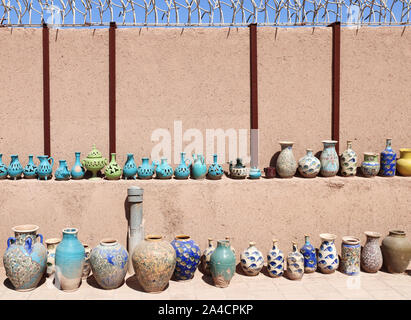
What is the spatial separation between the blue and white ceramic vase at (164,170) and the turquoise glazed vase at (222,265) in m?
1.26

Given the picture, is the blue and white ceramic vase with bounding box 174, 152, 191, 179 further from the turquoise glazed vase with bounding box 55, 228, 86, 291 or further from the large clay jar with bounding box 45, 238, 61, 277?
the large clay jar with bounding box 45, 238, 61, 277

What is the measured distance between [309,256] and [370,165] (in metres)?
1.58

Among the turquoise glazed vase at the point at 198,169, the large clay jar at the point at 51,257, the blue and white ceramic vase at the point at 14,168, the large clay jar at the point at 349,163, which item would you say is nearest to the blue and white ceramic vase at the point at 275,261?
the turquoise glazed vase at the point at 198,169

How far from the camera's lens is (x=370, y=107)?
247 inches

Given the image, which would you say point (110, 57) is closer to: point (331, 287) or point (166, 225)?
point (166, 225)

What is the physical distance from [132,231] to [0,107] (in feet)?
8.33

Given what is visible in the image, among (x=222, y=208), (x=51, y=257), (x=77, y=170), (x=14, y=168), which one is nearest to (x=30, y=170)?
(x=14, y=168)

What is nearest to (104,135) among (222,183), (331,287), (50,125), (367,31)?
(50,125)

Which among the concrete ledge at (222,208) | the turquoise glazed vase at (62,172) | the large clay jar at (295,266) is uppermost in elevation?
the turquoise glazed vase at (62,172)

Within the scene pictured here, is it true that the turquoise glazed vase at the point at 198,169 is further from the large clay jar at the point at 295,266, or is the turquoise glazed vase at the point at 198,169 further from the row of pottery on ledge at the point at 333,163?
the large clay jar at the point at 295,266

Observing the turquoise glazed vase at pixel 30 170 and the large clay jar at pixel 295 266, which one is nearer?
the large clay jar at pixel 295 266

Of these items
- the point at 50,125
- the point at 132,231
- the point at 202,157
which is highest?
the point at 50,125

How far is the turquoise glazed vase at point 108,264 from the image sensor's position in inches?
186

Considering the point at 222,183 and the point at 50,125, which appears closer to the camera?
the point at 222,183
